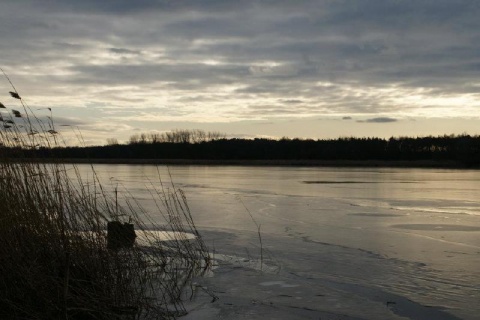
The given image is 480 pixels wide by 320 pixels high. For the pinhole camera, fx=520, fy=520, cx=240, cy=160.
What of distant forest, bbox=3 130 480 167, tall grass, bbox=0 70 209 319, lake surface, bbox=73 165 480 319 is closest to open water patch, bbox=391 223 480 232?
lake surface, bbox=73 165 480 319

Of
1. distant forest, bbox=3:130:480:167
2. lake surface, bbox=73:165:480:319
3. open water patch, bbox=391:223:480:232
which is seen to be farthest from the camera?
distant forest, bbox=3:130:480:167

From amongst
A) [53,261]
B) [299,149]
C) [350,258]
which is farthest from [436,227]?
[299,149]

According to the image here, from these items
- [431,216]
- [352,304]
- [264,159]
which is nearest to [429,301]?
[352,304]

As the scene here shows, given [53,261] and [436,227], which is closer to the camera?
[53,261]

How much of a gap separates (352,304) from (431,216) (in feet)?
24.0

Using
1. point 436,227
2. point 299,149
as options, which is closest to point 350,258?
point 436,227

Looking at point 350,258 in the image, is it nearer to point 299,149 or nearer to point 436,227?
point 436,227

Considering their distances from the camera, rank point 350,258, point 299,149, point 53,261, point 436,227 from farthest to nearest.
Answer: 1. point 299,149
2. point 436,227
3. point 350,258
4. point 53,261

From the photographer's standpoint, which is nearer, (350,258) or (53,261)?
(53,261)

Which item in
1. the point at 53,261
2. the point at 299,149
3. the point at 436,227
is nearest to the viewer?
the point at 53,261

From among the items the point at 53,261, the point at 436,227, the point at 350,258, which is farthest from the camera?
the point at 436,227

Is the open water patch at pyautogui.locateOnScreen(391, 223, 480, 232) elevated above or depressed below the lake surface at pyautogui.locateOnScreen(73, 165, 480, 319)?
above

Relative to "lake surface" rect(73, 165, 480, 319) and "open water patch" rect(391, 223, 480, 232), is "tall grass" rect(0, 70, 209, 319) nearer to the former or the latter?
"lake surface" rect(73, 165, 480, 319)

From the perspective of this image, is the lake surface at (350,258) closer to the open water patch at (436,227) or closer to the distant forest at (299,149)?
the open water patch at (436,227)
